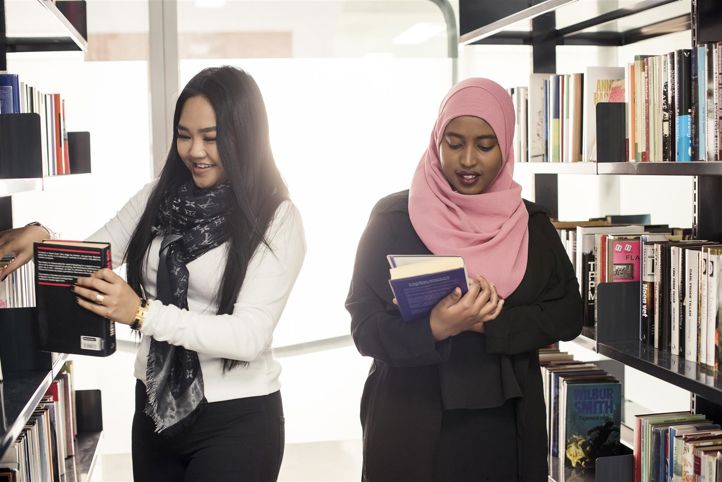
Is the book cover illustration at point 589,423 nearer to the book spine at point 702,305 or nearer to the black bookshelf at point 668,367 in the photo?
the black bookshelf at point 668,367

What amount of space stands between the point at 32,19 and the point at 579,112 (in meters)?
1.76

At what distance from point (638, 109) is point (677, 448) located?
947 mm

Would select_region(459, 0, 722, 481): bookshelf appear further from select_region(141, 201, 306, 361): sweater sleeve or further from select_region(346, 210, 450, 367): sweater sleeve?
select_region(141, 201, 306, 361): sweater sleeve

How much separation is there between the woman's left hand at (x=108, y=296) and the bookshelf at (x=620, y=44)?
4.21ft

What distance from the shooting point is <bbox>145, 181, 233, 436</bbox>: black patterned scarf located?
186cm

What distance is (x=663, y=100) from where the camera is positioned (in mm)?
2293

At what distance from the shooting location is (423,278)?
1.83m

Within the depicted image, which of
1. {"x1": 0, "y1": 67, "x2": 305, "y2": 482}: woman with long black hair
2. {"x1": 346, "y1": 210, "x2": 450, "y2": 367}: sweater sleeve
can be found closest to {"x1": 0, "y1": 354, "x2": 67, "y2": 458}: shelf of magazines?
{"x1": 0, "y1": 67, "x2": 305, "y2": 482}: woman with long black hair

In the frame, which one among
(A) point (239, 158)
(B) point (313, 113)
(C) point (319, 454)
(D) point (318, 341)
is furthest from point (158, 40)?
(A) point (239, 158)

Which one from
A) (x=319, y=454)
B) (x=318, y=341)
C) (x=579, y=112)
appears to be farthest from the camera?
(x=318, y=341)

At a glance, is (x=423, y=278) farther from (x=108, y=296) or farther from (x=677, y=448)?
(x=677, y=448)

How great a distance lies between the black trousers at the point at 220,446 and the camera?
1843 millimetres

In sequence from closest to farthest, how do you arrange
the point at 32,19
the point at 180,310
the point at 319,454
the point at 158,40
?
1. the point at 180,310
2. the point at 32,19
3. the point at 319,454
4. the point at 158,40

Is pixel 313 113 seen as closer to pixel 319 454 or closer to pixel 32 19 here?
pixel 319 454
